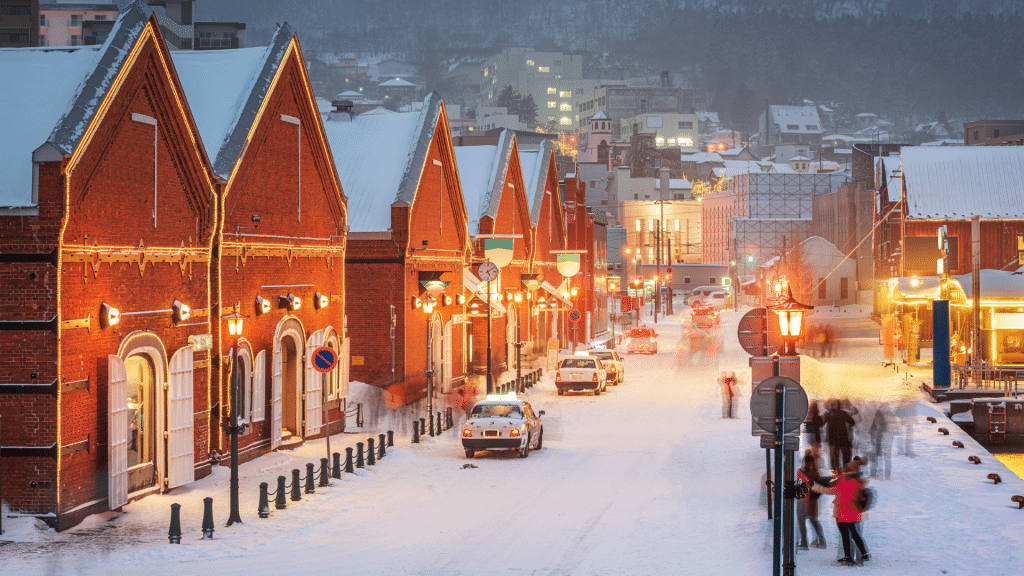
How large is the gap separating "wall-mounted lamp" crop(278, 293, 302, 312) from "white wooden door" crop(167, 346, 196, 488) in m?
5.05

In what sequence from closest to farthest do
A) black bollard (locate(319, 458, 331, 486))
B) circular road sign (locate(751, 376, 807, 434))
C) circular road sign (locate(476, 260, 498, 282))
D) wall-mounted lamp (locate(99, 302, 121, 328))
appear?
circular road sign (locate(751, 376, 807, 434))
wall-mounted lamp (locate(99, 302, 121, 328))
black bollard (locate(319, 458, 331, 486))
circular road sign (locate(476, 260, 498, 282))

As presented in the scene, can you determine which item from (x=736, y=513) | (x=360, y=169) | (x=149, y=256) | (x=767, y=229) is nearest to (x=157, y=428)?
(x=149, y=256)

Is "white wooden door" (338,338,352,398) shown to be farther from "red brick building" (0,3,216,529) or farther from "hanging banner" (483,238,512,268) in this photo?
"hanging banner" (483,238,512,268)

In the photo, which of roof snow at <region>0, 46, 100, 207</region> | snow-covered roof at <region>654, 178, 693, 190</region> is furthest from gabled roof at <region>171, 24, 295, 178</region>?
snow-covered roof at <region>654, 178, 693, 190</region>

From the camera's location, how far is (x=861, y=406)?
36656mm

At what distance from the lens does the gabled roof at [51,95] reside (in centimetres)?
1862

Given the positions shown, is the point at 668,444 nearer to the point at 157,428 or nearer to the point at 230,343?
the point at 230,343

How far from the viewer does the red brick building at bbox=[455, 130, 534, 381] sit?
47.8 m

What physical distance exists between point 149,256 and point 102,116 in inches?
121

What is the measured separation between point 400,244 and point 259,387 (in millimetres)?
11571

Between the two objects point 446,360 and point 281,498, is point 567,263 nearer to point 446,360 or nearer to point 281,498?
point 446,360

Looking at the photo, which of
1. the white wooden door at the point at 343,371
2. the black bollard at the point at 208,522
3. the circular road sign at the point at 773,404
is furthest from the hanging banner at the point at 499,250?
the circular road sign at the point at 773,404

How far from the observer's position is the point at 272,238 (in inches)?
1090

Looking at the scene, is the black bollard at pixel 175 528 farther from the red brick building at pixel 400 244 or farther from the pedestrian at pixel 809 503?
the red brick building at pixel 400 244
